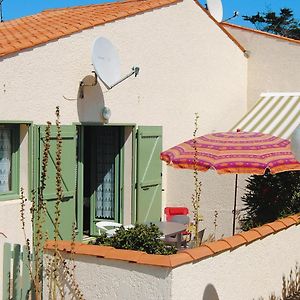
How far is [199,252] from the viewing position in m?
8.64

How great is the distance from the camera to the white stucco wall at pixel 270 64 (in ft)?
75.1

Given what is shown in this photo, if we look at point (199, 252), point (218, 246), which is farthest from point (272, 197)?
point (199, 252)

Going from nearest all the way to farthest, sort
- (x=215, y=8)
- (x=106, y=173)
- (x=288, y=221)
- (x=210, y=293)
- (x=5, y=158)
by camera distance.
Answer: (x=210, y=293) < (x=288, y=221) < (x=5, y=158) < (x=106, y=173) < (x=215, y=8)

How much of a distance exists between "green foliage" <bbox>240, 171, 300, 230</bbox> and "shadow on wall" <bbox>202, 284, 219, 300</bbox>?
5.43 m

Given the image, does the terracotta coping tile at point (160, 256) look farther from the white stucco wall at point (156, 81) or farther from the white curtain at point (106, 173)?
the white curtain at point (106, 173)

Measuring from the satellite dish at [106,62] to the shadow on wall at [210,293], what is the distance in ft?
23.7

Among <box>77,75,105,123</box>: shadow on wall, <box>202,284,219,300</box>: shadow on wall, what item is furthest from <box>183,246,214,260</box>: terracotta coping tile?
<box>77,75,105,123</box>: shadow on wall

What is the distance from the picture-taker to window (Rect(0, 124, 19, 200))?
13.1 metres

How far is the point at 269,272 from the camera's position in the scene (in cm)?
1113

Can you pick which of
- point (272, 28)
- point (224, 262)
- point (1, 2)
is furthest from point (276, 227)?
point (272, 28)

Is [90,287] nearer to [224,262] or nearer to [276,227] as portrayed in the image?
[224,262]

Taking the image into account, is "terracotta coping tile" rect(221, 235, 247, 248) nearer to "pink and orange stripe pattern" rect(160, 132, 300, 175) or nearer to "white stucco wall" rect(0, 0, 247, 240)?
"pink and orange stripe pattern" rect(160, 132, 300, 175)

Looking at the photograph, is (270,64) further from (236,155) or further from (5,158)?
(5,158)

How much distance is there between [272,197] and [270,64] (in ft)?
34.0
